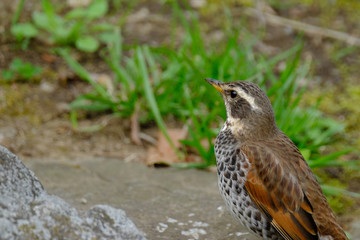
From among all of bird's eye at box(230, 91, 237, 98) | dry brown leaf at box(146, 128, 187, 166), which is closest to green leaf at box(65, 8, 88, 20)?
dry brown leaf at box(146, 128, 187, 166)

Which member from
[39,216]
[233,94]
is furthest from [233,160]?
[39,216]

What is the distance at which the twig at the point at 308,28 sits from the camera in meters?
8.22

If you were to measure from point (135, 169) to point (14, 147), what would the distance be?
1261 mm

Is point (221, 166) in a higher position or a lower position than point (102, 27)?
lower

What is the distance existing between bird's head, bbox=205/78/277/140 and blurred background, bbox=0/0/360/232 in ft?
3.86

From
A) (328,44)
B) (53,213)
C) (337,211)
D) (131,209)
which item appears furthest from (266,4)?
(53,213)

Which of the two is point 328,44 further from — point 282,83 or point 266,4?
point 282,83

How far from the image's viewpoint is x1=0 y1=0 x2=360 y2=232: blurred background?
594 cm

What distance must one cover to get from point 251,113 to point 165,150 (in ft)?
5.92

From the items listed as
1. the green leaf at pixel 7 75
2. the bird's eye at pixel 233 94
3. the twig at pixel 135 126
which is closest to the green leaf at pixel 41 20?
the green leaf at pixel 7 75

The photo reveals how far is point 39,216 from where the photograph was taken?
9.83 ft

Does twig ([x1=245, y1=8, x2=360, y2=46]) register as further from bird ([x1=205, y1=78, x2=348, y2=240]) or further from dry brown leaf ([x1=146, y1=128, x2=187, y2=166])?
bird ([x1=205, y1=78, x2=348, y2=240])

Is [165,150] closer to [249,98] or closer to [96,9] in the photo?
[249,98]

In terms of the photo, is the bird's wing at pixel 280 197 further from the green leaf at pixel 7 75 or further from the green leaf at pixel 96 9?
the green leaf at pixel 96 9
